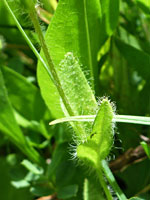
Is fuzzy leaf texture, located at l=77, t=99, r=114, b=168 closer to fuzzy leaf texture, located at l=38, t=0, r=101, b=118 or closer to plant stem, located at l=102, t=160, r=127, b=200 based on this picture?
plant stem, located at l=102, t=160, r=127, b=200

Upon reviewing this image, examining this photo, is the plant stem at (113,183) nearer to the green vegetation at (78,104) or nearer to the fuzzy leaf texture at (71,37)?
the green vegetation at (78,104)

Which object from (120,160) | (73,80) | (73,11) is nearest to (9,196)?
(120,160)

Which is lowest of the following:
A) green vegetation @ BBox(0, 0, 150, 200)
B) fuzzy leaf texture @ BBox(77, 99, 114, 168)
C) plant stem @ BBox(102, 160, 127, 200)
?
plant stem @ BBox(102, 160, 127, 200)

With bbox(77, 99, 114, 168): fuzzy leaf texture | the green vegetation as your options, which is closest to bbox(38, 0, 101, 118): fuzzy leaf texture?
the green vegetation

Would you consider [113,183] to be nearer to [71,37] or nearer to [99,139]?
[99,139]

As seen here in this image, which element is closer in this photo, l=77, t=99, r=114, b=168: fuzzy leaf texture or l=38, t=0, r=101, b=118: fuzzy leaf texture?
l=77, t=99, r=114, b=168: fuzzy leaf texture

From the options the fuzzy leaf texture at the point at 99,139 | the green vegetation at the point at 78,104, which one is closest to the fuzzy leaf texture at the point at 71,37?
the green vegetation at the point at 78,104

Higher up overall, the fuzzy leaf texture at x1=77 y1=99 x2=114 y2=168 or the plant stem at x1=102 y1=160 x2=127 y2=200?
the fuzzy leaf texture at x1=77 y1=99 x2=114 y2=168

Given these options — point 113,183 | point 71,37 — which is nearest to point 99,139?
point 113,183

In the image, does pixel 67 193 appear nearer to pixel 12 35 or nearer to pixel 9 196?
pixel 9 196
